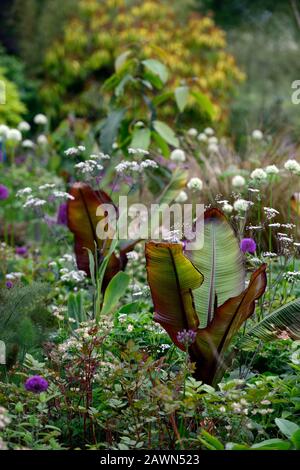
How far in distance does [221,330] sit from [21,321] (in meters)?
0.77

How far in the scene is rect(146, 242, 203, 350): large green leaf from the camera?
2580mm

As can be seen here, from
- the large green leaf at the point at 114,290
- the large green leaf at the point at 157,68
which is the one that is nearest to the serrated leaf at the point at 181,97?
the large green leaf at the point at 157,68

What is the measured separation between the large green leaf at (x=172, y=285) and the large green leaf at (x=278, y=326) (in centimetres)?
24

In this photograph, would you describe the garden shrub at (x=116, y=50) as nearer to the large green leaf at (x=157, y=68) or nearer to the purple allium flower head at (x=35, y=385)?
the large green leaf at (x=157, y=68)

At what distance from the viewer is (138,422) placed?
2246mm

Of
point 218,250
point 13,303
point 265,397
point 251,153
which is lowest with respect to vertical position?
point 265,397

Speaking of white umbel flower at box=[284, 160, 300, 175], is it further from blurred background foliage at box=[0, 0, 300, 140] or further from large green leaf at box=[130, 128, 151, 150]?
blurred background foliage at box=[0, 0, 300, 140]

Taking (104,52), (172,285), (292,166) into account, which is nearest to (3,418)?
(172,285)

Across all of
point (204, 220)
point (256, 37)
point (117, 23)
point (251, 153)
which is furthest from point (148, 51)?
point (204, 220)

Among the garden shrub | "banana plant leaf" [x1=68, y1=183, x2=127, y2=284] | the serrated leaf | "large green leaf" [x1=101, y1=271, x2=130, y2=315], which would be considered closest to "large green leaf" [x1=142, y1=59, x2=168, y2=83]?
the serrated leaf
